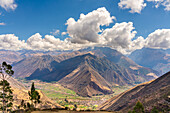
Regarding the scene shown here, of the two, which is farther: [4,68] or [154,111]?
[154,111]

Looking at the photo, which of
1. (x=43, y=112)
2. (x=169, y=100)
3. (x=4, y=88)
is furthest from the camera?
(x=169, y=100)

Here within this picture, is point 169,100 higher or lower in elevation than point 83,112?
lower

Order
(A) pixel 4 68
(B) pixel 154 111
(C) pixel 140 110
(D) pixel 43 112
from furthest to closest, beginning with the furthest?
1. (B) pixel 154 111
2. (C) pixel 140 110
3. (D) pixel 43 112
4. (A) pixel 4 68

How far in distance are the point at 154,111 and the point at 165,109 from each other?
556 inches

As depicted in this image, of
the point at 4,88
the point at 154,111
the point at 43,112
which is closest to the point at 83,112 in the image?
the point at 43,112

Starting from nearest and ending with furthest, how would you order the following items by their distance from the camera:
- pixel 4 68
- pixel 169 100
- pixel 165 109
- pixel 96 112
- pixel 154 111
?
pixel 4 68 → pixel 96 112 → pixel 154 111 → pixel 165 109 → pixel 169 100

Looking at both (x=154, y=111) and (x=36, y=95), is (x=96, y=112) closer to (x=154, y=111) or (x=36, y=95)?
(x=36, y=95)

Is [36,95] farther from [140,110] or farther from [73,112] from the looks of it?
[140,110]

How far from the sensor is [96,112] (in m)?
49.8

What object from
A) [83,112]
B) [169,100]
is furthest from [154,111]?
[83,112]

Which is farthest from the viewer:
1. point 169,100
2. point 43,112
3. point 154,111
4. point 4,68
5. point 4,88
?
point 169,100

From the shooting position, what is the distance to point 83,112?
160 ft

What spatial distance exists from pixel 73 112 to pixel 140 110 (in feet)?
156

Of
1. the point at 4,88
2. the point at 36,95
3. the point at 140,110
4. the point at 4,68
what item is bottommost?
the point at 140,110
